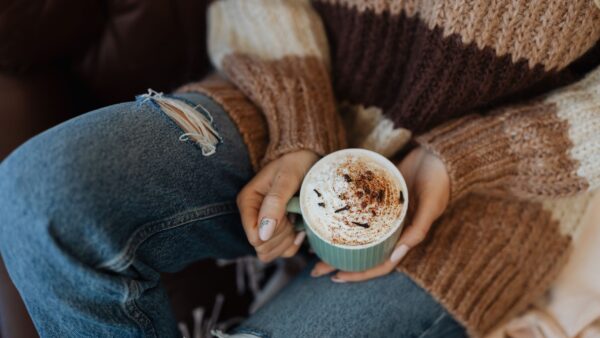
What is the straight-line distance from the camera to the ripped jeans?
1.64 feet

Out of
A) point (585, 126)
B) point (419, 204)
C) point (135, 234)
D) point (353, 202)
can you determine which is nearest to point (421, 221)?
point (419, 204)

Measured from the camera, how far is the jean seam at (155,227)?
0.53 meters

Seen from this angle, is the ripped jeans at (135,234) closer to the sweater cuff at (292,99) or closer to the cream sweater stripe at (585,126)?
the sweater cuff at (292,99)

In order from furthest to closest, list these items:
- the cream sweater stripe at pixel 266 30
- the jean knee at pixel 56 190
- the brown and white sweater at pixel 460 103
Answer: the cream sweater stripe at pixel 266 30
the brown and white sweater at pixel 460 103
the jean knee at pixel 56 190

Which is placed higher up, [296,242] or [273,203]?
[273,203]

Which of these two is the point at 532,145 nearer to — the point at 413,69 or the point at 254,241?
the point at 413,69

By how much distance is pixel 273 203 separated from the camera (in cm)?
57

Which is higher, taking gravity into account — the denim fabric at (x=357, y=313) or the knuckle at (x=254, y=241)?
the knuckle at (x=254, y=241)

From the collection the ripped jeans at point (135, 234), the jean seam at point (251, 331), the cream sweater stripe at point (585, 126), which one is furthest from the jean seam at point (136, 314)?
the cream sweater stripe at point (585, 126)

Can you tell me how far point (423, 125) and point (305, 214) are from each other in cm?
25

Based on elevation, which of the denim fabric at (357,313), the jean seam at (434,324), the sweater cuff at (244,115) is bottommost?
the jean seam at (434,324)

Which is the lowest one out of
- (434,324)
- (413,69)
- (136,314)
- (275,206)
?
(434,324)

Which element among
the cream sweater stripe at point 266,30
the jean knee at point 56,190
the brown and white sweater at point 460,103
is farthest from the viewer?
the cream sweater stripe at point 266,30

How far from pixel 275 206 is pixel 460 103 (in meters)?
0.30
